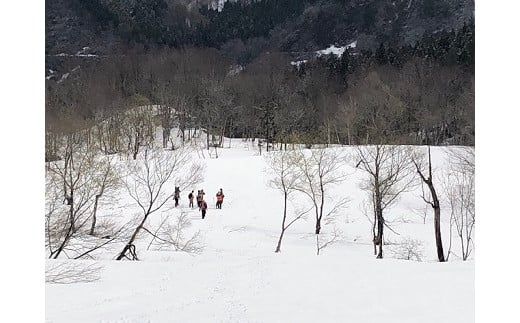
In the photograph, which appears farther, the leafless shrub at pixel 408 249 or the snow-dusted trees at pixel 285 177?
the snow-dusted trees at pixel 285 177

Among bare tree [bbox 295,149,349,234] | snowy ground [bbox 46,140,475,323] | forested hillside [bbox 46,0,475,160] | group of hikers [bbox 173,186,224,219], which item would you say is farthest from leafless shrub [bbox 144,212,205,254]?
forested hillside [bbox 46,0,475,160]

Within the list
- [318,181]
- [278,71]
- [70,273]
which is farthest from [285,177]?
[278,71]

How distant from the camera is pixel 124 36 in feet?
349

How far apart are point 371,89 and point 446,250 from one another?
3303 centimetres

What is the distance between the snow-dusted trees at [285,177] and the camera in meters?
26.0

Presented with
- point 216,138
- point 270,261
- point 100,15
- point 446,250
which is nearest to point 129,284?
point 270,261

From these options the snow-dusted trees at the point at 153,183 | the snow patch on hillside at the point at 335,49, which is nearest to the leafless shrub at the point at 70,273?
the snow-dusted trees at the point at 153,183

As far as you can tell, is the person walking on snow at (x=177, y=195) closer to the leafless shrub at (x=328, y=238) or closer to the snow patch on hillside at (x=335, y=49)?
the leafless shrub at (x=328, y=238)

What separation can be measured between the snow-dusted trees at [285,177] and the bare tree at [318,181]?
0.49 metres

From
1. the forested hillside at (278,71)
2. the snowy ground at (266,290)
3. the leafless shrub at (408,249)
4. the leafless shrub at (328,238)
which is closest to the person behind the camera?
the snowy ground at (266,290)

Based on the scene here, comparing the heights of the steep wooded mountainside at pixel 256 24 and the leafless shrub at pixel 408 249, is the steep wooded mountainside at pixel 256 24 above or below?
above

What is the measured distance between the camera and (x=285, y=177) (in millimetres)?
33031
